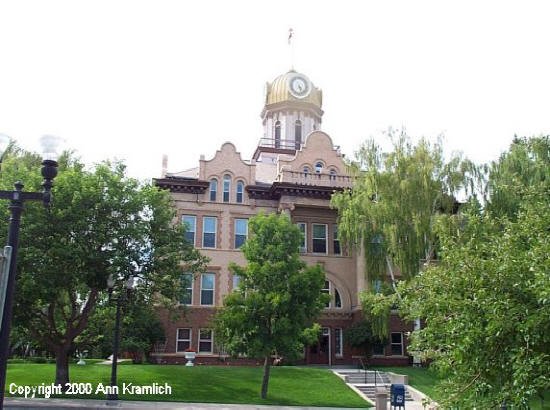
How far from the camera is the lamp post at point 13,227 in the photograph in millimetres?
7242

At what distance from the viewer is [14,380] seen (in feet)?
74.4

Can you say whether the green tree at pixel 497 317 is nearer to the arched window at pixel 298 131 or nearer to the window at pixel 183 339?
the window at pixel 183 339

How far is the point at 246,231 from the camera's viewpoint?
34750mm

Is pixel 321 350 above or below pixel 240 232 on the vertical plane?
below

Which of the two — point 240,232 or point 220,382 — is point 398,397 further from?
point 240,232

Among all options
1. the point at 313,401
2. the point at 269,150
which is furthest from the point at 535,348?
the point at 269,150

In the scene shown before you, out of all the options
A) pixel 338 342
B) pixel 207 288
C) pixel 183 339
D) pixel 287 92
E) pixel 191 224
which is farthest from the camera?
pixel 287 92

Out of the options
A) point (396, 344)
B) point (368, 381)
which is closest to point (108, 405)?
point (368, 381)

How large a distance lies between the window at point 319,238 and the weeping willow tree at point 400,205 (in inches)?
202

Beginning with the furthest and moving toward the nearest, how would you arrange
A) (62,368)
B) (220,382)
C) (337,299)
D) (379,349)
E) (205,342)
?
(337,299)
(379,349)
(205,342)
(220,382)
(62,368)

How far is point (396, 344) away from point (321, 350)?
4.55 metres

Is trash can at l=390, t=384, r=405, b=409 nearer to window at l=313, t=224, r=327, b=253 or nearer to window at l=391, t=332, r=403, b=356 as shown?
window at l=391, t=332, r=403, b=356

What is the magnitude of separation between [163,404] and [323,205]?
18.0m

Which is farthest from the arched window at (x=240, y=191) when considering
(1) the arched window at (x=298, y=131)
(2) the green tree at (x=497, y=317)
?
(2) the green tree at (x=497, y=317)
